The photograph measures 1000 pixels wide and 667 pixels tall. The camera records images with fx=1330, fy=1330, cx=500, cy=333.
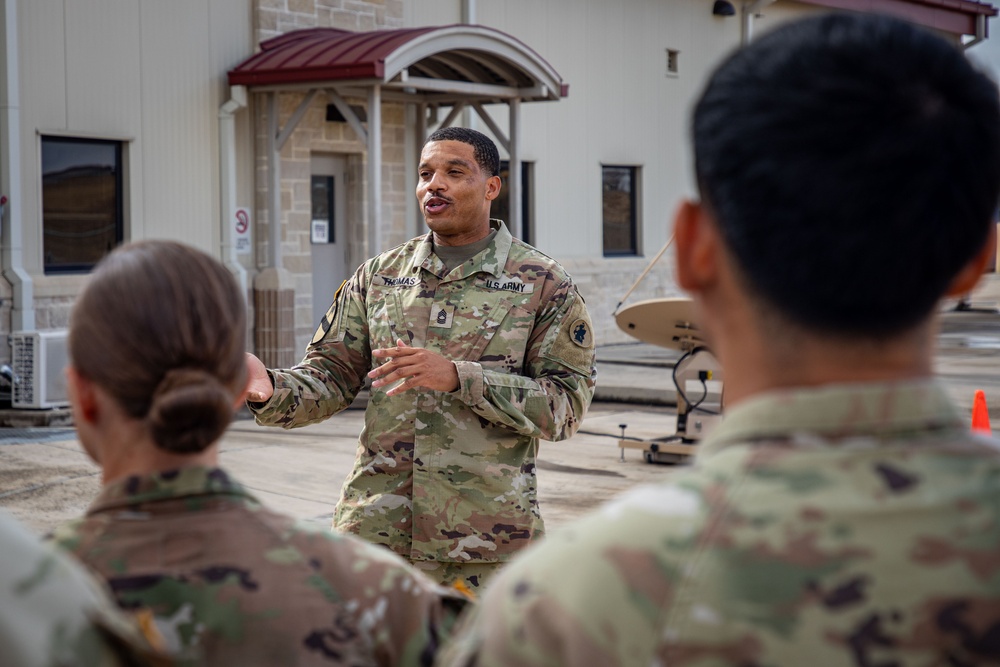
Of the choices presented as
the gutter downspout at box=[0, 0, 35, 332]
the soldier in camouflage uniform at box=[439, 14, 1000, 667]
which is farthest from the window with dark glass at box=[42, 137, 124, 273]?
the soldier in camouflage uniform at box=[439, 14, 1000, 667]

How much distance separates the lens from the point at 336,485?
899 cm

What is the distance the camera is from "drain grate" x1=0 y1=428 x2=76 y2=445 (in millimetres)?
10617

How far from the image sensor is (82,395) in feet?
5.82

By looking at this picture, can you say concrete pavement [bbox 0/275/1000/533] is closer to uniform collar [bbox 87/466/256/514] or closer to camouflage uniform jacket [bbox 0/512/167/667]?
uniform collar [bbox 87/466/256/514]

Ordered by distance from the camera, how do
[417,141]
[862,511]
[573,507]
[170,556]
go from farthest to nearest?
[417,141] → [573,507] → [170,556] → [862,511]

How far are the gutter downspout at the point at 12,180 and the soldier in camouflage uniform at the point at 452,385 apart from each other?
8.18m

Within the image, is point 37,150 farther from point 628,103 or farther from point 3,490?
point 628,103

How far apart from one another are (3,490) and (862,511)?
8171 mm

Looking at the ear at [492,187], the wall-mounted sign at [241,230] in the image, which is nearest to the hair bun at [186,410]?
the ear at [492,187]

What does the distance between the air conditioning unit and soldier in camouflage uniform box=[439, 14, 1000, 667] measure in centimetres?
1078

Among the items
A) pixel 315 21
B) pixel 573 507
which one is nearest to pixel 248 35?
pixel 315 21

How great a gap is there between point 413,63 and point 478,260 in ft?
32.4

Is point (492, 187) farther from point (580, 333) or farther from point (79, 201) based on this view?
point (79, 201)

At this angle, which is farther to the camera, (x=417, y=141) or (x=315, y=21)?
(x=417, y=141)
